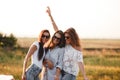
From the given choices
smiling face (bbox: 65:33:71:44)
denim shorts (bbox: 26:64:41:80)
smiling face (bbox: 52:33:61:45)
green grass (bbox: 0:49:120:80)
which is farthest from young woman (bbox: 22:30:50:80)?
green grass (bbox: 0:49:120:80)

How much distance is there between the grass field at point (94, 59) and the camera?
8.13m

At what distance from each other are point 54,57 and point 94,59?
3.89 m

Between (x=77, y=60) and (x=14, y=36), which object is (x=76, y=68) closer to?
(x=77, y=60)

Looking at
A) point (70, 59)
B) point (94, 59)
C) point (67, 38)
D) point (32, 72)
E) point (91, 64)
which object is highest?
point (67, 38)

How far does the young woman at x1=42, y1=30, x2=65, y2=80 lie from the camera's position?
4.46 m

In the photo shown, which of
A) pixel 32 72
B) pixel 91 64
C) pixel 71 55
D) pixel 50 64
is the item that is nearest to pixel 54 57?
pixel 50 64

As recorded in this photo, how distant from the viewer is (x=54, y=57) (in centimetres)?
451

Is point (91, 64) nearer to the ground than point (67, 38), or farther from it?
nearer to the ground

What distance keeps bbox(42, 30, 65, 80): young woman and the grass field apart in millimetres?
3590

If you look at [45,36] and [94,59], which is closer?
[45,36]

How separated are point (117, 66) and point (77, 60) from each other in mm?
3764

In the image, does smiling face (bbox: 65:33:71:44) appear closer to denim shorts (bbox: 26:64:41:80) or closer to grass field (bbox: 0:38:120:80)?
denim shorts (bbox: 26:64:41:80)

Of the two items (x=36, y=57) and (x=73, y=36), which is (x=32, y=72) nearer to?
(x=36, y=57)

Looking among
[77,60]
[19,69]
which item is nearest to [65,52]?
[77,60]
